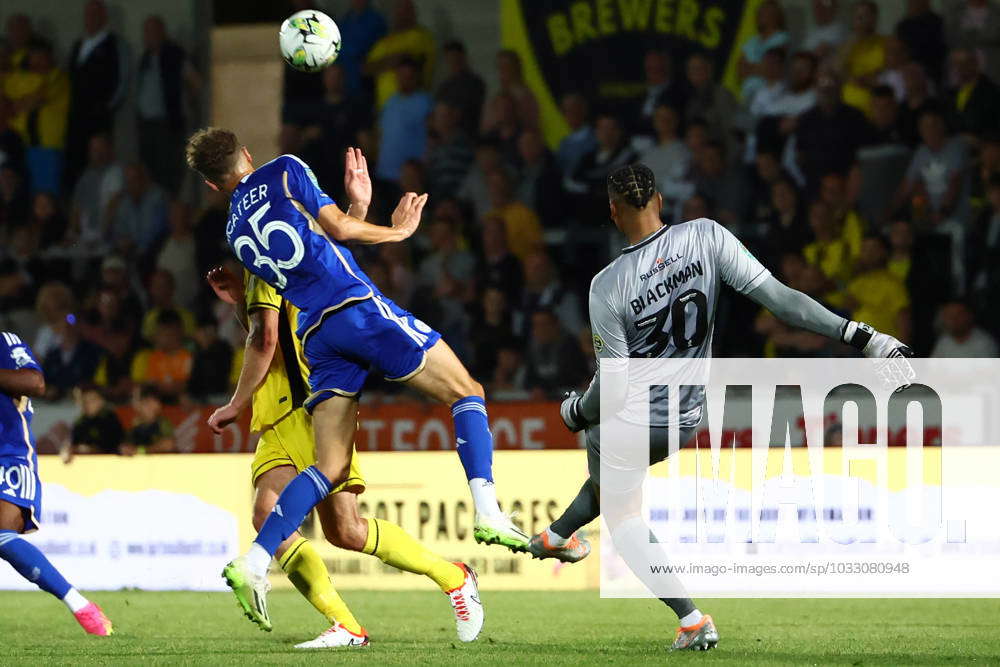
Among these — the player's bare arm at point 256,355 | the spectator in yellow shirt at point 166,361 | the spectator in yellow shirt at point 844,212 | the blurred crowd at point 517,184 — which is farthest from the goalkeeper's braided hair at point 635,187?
the spectator in yellow shirt at point 166,361

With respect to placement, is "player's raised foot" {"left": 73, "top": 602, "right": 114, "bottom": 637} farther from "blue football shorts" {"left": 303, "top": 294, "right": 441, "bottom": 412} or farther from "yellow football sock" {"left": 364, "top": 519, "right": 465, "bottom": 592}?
"blue football shorts" {"left": 303, "top": 294, "right": 441, "bottom": 412}

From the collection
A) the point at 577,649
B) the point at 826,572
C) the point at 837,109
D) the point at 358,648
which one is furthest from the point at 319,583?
the point at 837,109

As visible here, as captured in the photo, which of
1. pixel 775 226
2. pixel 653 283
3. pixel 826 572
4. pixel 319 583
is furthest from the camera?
pixel 775 226

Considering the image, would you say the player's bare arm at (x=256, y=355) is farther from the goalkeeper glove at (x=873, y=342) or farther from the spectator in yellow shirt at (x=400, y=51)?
the spectator in yellow shirt at (x=400, y=51)

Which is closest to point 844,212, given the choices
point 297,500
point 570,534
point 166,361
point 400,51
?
point 400,51

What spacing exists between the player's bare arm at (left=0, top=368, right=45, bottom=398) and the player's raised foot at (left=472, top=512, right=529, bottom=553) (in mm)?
2999

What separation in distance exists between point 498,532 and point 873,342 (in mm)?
1730

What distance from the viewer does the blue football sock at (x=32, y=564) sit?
8188mm

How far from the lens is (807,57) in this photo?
1399cm

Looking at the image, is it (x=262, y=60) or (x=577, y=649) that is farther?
(x=262, y=60)

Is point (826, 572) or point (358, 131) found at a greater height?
point (358, 131)

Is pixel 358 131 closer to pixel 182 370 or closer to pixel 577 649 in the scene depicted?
pixel 182 370

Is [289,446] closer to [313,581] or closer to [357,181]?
[313,581]

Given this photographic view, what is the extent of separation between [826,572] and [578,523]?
3839mm
